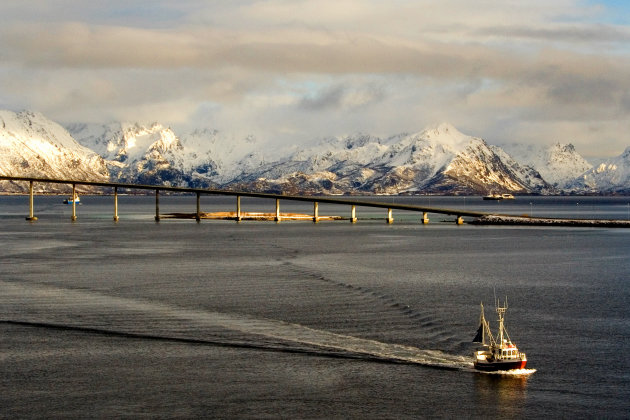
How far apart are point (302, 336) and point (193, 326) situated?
7786 millimetres

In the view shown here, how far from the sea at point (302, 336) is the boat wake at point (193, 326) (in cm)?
14

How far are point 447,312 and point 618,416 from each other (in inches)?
994

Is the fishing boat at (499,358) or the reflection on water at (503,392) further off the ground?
the fishing boat at (499,358)

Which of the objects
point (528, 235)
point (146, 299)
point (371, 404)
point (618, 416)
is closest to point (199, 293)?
point (146, 299)

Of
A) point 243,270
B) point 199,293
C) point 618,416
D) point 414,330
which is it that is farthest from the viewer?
point 243,270

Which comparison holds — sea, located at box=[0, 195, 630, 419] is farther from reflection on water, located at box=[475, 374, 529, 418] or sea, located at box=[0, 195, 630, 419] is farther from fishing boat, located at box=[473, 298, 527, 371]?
fishing boat, located at box=[473, 298, 527, 371]

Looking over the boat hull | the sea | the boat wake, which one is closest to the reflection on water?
the sea

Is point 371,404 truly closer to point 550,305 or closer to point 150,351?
point 150,351

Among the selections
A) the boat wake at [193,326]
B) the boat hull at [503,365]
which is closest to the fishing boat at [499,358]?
the boat hull at [503,365]

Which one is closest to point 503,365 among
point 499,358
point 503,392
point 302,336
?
point 499,358

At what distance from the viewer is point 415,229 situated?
188 m

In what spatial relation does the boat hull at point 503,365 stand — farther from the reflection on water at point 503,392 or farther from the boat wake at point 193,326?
the boat wake at point 193,326

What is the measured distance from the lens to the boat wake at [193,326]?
168 ft

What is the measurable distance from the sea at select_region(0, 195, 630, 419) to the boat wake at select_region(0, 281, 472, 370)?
0.14m
